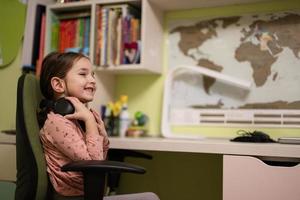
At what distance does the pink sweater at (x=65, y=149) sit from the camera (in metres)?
1.05

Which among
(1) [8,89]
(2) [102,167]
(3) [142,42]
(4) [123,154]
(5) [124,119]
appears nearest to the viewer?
(2) [102,167]

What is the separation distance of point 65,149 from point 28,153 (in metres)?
0.11

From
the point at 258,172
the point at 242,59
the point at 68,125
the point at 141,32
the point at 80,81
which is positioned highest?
the point at 141,32

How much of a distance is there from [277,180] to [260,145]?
5.3 inches

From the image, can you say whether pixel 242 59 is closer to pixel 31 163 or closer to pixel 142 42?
pixel 142 42

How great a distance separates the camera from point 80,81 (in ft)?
3.99

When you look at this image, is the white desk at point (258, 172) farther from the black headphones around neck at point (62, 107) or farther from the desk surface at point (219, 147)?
the black headphones around neck at point (62, 107)

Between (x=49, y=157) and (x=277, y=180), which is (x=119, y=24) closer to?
(x=49, y=157)

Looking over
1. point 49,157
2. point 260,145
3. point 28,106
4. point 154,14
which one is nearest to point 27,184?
point 49,157

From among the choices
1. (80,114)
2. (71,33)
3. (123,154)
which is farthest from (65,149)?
(71,33)

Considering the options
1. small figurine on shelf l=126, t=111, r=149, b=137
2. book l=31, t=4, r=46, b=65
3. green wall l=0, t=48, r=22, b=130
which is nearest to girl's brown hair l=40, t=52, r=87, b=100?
small figurine on shelf l=126, t=111, r=149, b=137

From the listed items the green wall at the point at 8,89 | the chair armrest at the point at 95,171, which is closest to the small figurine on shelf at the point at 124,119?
the green wall at the point at 8,89

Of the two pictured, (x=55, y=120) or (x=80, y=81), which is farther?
(x=80, y=81)

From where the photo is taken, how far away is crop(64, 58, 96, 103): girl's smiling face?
121cm
